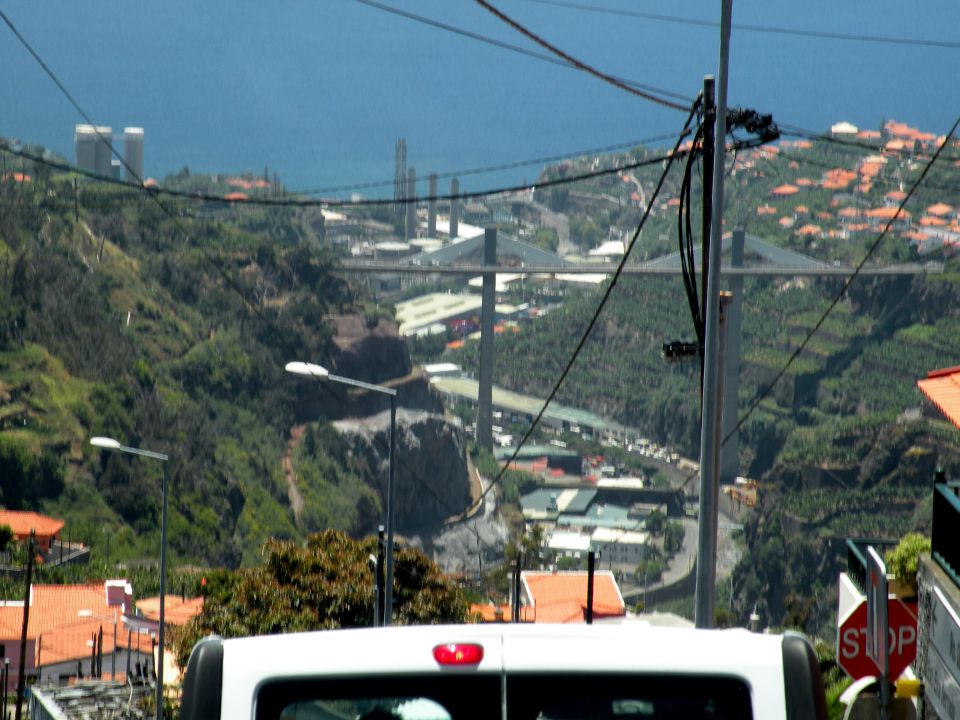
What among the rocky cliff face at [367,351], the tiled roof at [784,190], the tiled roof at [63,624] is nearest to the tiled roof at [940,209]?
the tiled roof at [784,190]

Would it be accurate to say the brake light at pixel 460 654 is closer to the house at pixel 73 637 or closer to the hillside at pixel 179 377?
the house at pixel 73 637

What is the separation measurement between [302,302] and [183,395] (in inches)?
564

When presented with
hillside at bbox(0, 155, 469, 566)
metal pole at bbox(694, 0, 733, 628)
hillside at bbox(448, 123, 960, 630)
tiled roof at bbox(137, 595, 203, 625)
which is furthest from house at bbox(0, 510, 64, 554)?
metal pole at bbox(694, 0, 733, 628)

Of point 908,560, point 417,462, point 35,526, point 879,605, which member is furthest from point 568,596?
→ point 879,605

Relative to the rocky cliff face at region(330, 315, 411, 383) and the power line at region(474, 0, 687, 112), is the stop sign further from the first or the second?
the rocky cliff face at region(330, 315, 411, 383)

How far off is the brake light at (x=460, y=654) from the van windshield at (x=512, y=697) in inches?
1.2

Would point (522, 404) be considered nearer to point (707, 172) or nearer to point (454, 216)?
point (454, 216)

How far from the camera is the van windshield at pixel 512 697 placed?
3.10 meters

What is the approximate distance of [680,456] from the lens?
120000mm

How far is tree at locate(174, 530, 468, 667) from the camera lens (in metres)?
20.7

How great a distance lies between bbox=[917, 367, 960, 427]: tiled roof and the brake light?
815 cm

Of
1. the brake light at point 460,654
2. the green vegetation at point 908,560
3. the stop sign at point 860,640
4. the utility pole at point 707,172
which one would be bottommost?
the green vegetation at point 908,560

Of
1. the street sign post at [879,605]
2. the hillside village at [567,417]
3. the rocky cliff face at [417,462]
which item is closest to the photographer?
the street sign post at [879,605]

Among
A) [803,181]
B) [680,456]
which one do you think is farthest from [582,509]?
[803,181]
